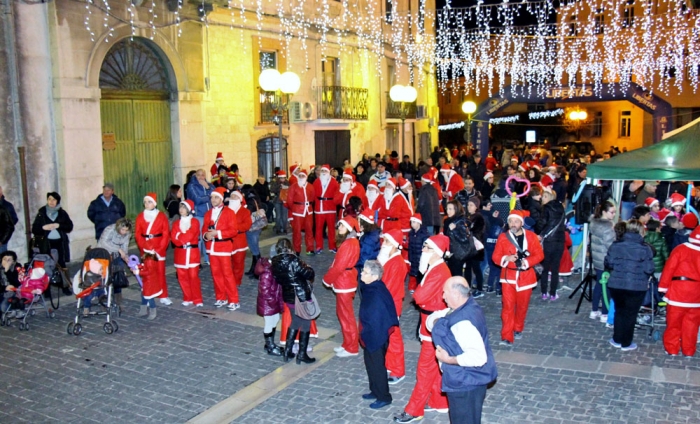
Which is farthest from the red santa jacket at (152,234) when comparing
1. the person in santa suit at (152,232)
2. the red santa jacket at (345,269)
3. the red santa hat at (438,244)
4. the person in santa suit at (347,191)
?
the red santa hat at (438,244)

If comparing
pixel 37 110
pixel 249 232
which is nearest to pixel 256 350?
pixel 249 232

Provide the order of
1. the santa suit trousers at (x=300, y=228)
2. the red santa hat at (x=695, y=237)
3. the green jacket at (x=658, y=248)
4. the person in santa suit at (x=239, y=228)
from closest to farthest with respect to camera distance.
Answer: the red santa hat at (x=695, y=237) → the green jacket at (x=658, y=248) → the person in santa suit at (x=239, y=228) → the santa suit trousers at (x=300, y=228)

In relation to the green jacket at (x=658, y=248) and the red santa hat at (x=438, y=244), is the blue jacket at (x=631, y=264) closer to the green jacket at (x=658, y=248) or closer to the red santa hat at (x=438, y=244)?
the green jacket at (x=658, y=248)

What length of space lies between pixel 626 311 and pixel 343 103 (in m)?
16.2

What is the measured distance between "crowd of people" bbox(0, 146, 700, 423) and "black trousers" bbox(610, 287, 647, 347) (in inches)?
0.6

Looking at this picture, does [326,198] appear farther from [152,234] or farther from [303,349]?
[303,349]

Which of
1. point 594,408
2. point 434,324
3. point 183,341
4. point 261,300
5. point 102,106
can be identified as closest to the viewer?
point 434,324

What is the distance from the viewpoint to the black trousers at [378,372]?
22.0 feet

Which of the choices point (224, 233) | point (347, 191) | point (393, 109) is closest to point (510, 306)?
point (224, 233)

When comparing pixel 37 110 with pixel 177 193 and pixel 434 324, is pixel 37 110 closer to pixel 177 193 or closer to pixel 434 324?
pixel 177 193

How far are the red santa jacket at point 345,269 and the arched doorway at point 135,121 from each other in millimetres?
8806

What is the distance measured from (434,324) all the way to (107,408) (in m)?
3.71

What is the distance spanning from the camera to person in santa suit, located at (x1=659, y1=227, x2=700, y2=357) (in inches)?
310

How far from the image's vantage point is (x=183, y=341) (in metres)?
8.97
